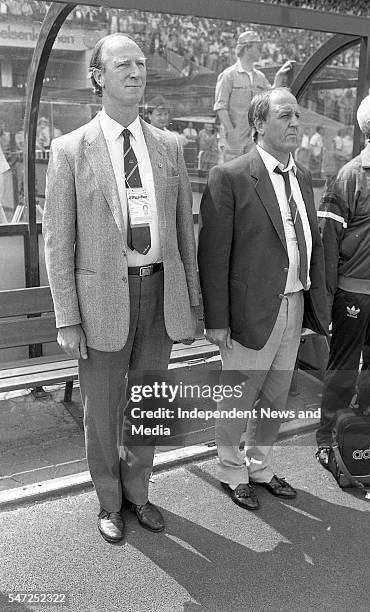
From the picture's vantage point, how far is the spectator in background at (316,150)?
7129 mm

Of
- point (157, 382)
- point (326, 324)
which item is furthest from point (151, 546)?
point (326, 324)

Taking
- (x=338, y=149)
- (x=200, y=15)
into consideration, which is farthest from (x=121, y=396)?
(x=338, y=149)

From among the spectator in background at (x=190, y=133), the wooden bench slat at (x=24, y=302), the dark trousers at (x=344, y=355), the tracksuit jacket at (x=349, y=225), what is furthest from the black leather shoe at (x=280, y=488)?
the spectator in background at (x=190, y=133)

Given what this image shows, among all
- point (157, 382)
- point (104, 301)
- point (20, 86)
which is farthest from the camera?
point (20, 86)

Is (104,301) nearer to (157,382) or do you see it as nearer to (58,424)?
(157,382)

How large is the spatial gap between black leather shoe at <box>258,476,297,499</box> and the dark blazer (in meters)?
0.79

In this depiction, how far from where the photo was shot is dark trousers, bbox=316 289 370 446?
336 centimetres

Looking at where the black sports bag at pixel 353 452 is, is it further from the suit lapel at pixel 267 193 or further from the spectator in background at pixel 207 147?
the spectator in background at pixel 207 147

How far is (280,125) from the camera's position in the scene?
9.11ft

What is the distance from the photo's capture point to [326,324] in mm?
3098

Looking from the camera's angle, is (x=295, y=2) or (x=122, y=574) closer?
(x=122, y=574)

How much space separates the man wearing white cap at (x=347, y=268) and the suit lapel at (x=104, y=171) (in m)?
1.21

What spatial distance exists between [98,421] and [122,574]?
617mm

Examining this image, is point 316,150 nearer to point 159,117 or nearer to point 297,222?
point 159,117
